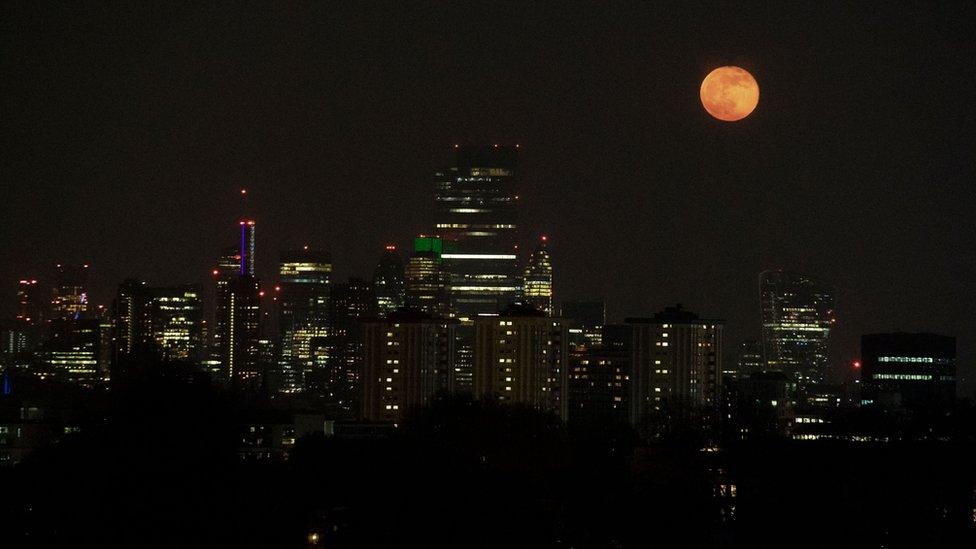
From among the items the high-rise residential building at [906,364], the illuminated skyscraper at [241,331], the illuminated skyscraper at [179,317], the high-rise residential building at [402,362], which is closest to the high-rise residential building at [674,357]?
the high-rise residential building at [906,364]

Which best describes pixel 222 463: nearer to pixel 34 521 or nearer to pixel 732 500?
pixel 34 521

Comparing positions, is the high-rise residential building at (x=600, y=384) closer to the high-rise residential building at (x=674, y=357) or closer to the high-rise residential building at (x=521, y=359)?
the high-rise residential building at (x=674, y=357)

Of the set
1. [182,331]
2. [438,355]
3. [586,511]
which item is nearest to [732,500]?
[586,511]

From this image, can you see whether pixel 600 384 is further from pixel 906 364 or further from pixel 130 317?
pixel 130 317

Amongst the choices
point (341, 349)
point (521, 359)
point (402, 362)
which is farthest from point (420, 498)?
point (341, 349)

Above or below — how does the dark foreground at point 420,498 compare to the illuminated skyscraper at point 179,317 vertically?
below

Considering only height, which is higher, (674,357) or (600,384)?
(674,357)
